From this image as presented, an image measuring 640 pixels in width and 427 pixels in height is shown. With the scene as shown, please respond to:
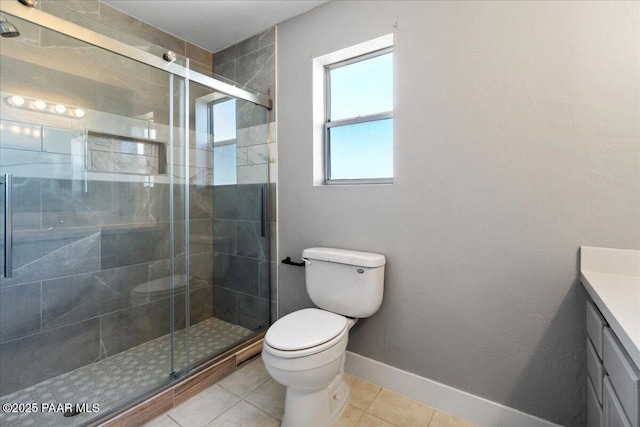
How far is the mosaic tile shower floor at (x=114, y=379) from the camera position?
136 centimetres

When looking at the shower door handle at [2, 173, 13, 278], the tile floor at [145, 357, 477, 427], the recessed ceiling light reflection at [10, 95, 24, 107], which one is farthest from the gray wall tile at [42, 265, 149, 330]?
the recessed ceiling light reflection at [10, 95, 24, 107]

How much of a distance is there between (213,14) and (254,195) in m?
1.29

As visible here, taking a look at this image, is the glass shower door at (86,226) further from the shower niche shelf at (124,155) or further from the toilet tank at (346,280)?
the toilet tank at (346,280)

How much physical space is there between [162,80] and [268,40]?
85cm

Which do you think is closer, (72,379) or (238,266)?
(72,379)

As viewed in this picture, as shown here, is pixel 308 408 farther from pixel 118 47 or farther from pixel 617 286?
pixel 118 47

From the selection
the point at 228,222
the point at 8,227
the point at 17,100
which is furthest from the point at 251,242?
the point at 17,100

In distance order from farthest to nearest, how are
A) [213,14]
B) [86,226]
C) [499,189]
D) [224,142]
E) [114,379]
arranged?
1. [224,142]
2. [213,14]
3. [86,226]
4. [114,379]
5. [499,189]

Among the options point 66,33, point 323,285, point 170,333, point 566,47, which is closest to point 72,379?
point 170,333

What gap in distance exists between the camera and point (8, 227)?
55.0 inches

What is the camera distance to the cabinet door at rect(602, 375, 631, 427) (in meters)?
→ 0.77

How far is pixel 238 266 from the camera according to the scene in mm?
2211

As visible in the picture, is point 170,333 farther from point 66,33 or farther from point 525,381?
point 525,381

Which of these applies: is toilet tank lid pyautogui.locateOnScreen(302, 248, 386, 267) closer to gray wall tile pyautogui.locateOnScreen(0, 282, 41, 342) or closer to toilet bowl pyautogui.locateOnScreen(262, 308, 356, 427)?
toilet bowl pyautogui.locateOnScreen(262, 308, 356, 427)
